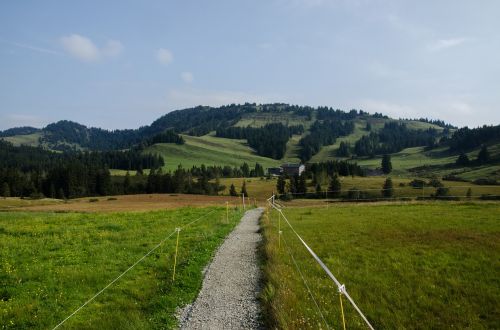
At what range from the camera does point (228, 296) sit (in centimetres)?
1286

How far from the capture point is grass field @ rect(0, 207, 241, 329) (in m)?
11.3

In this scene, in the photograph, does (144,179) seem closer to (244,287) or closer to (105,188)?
(105,188)

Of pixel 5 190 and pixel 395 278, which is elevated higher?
pixel 5 190

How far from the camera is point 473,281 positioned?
1352 cm

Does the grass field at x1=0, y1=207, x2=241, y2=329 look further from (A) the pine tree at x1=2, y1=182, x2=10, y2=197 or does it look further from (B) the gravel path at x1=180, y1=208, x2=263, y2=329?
(A) the pine tree at x1=2, y1=182, x2=10, y2=197

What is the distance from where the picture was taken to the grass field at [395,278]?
1034cm

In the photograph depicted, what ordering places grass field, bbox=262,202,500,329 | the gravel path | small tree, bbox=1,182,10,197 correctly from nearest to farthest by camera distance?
1. grass field, bbox=262,202,500,329
2. the gravel path
3. small tree, bbox=1,182,10,197

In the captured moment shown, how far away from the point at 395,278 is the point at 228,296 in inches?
245

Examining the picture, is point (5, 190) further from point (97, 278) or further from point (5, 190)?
point (97, 278)

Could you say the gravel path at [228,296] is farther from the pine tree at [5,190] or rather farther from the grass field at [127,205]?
the pine tree at [5,190]

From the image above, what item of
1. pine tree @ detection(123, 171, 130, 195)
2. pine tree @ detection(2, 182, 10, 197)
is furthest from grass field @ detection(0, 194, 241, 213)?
pine tree @ detection(123, 171, 130, 195)

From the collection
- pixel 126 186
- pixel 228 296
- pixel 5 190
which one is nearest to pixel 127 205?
pixel 228 296

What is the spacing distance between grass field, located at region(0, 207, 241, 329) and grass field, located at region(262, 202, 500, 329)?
3.35 meters

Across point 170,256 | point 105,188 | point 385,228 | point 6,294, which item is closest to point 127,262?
point 170,256
